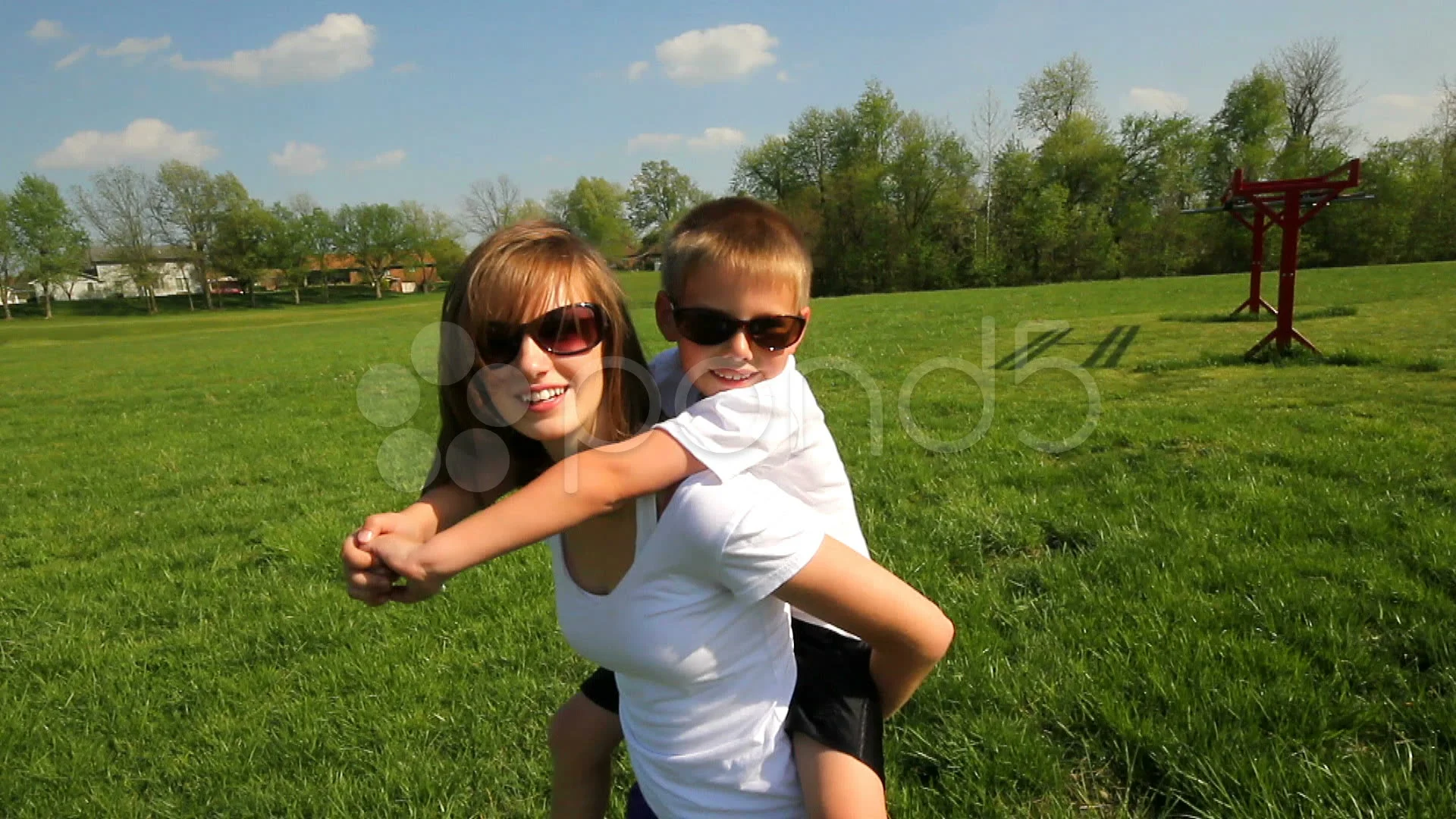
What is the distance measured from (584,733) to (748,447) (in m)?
0.99

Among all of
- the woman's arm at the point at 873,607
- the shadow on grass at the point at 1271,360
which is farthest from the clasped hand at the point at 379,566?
the shadow on grass at the point at 1271,360

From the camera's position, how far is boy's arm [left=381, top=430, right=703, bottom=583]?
1.04 meters

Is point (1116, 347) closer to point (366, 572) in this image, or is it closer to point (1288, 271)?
point (1288, 271)

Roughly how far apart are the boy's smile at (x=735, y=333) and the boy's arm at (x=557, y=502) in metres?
0.32

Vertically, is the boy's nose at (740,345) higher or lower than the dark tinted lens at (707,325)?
lower

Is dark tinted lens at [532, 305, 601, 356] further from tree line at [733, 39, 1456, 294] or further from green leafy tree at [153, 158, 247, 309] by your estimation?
green leafy tree at [153, 158, 247, 309]

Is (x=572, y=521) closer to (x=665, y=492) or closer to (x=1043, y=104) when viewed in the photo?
(x=665, y=492)

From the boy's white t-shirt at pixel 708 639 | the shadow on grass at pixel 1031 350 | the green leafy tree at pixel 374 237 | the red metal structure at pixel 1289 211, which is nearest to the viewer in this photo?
the boy's white t-shirt at pixel 708 639

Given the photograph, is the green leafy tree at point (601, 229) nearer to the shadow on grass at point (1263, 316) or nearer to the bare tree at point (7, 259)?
the shadow on grass at point (1263, 316)

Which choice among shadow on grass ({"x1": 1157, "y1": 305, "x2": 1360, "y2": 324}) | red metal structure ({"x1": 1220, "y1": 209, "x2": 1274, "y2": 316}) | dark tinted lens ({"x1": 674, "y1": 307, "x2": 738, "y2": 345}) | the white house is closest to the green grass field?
dark tinted lens ({"x1": 674, "y1": 307, "x2": 738, "y2": 345})

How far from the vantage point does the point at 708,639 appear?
4.09ft

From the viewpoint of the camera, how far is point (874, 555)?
13.6 feet

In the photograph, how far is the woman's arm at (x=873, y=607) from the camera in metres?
1.18

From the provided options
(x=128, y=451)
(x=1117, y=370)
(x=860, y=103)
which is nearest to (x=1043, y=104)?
(x=860, y=103)
